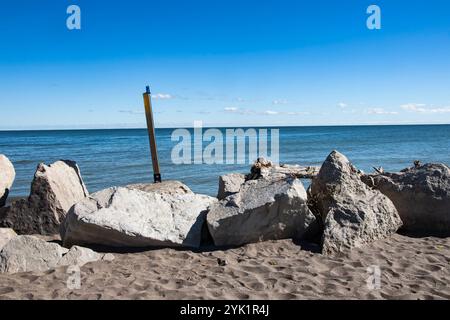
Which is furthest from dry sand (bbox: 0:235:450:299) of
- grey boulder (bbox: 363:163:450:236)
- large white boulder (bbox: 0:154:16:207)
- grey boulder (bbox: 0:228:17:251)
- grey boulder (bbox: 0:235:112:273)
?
large white boulder (bbox: 0:154:16:207)

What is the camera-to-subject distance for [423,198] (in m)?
8.20

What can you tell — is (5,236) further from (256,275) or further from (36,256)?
(256,275)

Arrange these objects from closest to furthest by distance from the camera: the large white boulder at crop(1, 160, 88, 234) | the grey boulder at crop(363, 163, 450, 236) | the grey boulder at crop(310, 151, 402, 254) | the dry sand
→ the dry sand < the grey boulder at crop(310, 151, 402, 254) < the grey boulder at crop(363, 163, 450, 236) < the large white boulder at crop(1, 160, 88, 234)

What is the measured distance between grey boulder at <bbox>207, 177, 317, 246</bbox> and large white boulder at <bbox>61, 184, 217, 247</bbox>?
451 mm

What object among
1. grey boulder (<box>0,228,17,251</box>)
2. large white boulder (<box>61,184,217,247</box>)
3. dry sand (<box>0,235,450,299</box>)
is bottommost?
dry sand (<box>0,235,450,299</box>)

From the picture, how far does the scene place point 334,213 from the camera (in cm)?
746

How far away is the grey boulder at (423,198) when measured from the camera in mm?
8078

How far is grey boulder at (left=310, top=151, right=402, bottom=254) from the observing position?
713 centimetres

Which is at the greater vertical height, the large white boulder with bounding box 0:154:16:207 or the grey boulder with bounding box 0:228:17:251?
the large white boulder with bounding box 0:154:16:207

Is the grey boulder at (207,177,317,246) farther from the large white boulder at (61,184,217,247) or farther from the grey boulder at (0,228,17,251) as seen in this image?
the grey boulder at (0,228,17,251)

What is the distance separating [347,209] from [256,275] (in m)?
2.34

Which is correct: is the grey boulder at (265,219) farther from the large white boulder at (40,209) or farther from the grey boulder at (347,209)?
the large white boulder at (40,209)

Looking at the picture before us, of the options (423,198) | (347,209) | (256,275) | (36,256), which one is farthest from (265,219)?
(36,256)
